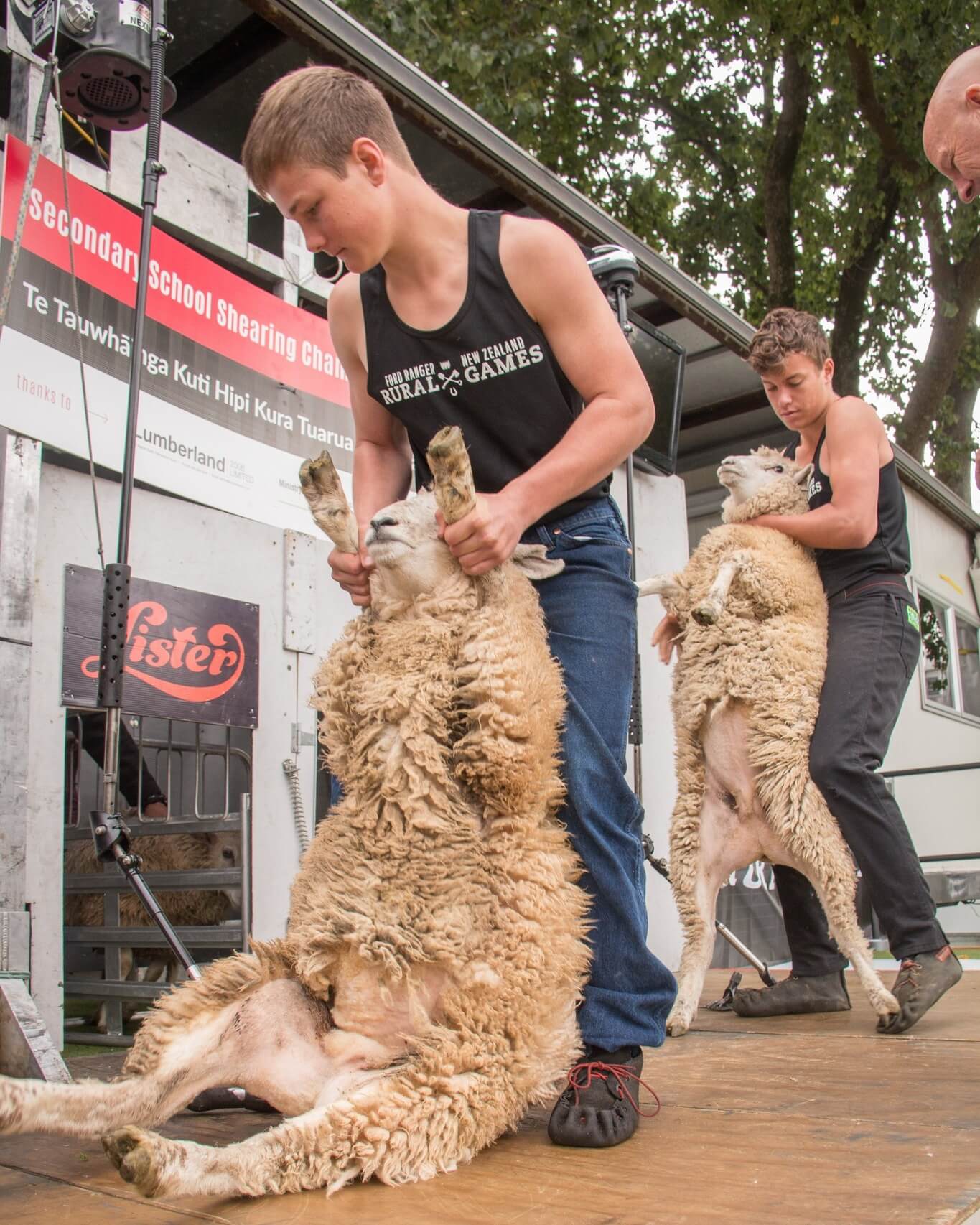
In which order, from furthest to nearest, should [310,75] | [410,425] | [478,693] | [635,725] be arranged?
[635,725] → [410,425] → [310,75] → [478,693]

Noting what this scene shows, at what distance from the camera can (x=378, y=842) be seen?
1.99 metres

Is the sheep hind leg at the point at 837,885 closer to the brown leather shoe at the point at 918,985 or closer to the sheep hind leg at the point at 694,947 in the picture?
the brown leather shoe at the point at 918,985

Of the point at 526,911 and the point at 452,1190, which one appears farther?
the point at 526,911

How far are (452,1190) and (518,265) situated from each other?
176 centimetres

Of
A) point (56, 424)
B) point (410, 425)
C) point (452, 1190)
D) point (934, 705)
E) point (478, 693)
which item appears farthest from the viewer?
point (934, 705)

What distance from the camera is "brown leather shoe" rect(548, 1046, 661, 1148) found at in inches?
77.7

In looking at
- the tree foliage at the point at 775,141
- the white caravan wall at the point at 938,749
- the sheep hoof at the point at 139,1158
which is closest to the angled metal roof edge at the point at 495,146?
the sheep hoof at the point at 139,1158

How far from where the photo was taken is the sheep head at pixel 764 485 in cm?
392

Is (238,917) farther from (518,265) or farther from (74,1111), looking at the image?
(518,265)

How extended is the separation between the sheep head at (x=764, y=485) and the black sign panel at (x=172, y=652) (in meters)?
2.06

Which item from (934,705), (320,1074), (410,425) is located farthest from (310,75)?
(934,705)

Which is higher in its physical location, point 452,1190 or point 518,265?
point 518,265

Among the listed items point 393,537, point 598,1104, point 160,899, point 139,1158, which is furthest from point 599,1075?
point 160,899

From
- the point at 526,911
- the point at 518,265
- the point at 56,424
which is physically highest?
the point at 56,424
